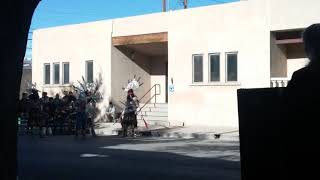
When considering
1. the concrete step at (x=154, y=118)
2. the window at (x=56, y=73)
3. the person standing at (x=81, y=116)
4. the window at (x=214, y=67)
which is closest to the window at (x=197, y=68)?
the window at (x=214, y=67)

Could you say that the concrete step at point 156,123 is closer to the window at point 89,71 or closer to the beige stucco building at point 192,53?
the beige stucco building at point 192,53

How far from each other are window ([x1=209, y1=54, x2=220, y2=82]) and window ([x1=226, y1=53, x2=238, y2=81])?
57 cm

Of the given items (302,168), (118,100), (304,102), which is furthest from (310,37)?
(118,100)

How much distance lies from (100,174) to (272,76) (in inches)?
531

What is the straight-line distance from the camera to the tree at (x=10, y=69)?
511 centimetres

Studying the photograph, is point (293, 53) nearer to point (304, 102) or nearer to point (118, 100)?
point (118, 100)

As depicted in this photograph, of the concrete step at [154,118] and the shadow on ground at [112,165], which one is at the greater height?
the concrete step at [154,118]

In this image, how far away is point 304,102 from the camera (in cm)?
255

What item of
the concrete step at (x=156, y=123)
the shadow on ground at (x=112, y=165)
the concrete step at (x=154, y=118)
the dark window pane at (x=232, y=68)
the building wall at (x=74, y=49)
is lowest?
the shadow on ground at (x=112, y=165)

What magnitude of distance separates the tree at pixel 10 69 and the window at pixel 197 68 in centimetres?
2024

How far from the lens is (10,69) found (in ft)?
17.2

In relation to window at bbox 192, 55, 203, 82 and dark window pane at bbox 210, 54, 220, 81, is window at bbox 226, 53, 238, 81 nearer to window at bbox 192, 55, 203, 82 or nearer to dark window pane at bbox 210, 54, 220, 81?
dark window pane at bbox 210, 54, 220, 81

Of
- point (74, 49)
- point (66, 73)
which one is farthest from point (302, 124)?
point (66, 73)

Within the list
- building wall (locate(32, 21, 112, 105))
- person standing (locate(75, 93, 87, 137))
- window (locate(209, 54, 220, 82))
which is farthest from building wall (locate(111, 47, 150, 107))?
person standing (locate(75, 93, 87, 137))
